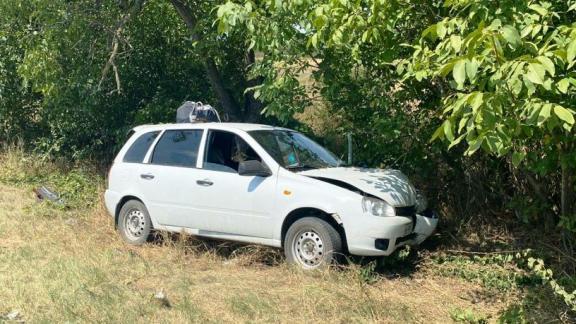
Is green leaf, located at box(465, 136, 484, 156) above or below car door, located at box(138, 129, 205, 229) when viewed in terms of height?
above

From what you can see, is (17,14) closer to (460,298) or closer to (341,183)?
(341,183)

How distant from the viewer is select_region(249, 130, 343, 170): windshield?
728 centimetres

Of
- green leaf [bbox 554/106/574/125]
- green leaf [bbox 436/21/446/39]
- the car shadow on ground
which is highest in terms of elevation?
green leaf [bbox 436/21/446/39]

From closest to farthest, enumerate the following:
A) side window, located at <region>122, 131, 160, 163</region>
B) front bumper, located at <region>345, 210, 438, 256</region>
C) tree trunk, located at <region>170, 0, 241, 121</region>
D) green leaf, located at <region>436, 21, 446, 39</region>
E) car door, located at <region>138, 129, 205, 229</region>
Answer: green leaf, located at <region>436, 21, 446, 39</region>, front bumper, located at <region>345, 210, 438, 256</region>, car door, located at <region>138, 129, 205, 229</region>, side window, located at <region>122, 131, 160, 163</region>, tree trunk, located at <region>170, 0, 241, 121</region>

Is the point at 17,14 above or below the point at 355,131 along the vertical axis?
above

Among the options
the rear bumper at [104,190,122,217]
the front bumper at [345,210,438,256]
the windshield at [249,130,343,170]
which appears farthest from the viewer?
the rear bumper at [104,190,122,217]

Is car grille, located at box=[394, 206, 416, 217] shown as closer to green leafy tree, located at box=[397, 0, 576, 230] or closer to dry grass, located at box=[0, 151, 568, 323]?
dry grass, located at box=[0, 151, 568, 323]

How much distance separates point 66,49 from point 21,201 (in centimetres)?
288

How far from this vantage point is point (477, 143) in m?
3.57

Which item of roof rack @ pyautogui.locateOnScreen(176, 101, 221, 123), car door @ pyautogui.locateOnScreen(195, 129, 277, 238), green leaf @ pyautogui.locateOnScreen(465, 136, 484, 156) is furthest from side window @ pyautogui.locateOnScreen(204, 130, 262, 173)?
green leaf @ pyautogui.locateOnScreen(465, 136, 484, 156)

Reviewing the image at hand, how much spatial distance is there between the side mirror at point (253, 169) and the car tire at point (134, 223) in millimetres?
1857

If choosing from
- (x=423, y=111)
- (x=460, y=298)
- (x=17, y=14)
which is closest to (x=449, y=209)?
(x=423, y=111)

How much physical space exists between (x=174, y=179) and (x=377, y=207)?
8.99 ft

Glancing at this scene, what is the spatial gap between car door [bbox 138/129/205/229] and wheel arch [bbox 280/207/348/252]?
47.1 inches
